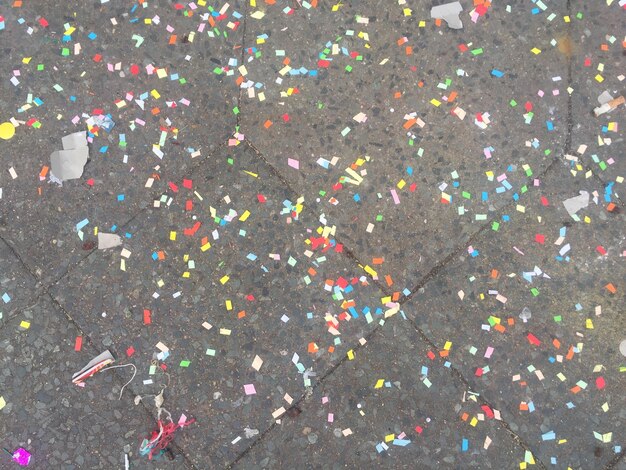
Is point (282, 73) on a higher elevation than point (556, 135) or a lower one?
higher

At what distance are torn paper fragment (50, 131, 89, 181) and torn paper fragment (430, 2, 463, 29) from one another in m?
2.29

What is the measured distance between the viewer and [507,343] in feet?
9.57

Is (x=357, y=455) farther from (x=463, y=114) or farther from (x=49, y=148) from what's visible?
(x=49, y=148)

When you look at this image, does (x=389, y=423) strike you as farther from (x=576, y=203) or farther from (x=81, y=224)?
(x=81, y=224)

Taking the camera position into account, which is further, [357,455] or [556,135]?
[556,135]

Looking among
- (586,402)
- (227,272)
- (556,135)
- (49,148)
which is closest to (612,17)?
(556,135)

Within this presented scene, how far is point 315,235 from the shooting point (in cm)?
300

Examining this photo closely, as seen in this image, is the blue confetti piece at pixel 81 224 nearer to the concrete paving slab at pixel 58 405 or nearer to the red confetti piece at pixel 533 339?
the concrete paving slab at pixel 58 405

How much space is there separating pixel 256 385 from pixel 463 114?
2.01m

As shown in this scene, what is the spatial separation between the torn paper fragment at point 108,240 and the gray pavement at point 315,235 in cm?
4

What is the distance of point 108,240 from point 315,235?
1198mm

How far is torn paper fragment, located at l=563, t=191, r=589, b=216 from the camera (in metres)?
3.04

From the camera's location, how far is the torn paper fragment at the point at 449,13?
323 cm

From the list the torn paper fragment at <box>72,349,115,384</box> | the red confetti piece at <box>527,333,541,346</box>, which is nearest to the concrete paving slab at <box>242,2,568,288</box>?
the red confetti piece at <box>527,333,541,346</box>
